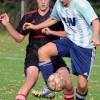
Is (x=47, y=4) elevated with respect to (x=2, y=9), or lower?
elevated

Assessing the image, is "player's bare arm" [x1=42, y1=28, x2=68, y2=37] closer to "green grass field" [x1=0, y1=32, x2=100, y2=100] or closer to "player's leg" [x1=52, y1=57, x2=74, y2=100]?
"player's leg" [x1=52, y1=57, x2=74, y2=100]

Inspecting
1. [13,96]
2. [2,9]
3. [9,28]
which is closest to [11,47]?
[2,9]

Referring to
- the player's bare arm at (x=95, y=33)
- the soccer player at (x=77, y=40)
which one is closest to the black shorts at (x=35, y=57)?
the soccer player at (x=77, y=40)

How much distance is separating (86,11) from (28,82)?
1430mm

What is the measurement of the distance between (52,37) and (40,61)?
0.79 metres

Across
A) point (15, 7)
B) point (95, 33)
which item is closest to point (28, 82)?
point (95, 33)

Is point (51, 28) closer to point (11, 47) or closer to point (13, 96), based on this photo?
point (13, 96)

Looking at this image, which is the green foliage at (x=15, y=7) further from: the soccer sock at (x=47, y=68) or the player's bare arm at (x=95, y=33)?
the player's bare arm at (x=95, y=33)

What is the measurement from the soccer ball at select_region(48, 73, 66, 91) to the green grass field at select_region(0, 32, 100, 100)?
2.36 meters

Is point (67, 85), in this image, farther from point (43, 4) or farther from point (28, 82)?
point (43, 4)

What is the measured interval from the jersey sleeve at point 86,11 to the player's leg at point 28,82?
119 cm

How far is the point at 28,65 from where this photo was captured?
940 centimetres

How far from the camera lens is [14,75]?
14.6 meters

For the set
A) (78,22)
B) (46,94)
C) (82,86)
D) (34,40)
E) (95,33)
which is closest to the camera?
(95,33)
